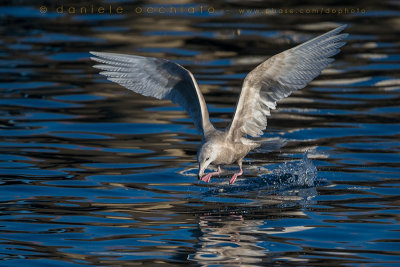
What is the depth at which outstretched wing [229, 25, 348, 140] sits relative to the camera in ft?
34.8

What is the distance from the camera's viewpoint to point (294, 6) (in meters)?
22.4

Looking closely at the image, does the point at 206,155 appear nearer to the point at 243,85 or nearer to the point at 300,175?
the point at 243,85

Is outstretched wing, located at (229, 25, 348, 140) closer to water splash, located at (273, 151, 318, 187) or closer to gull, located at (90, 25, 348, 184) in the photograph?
gull, located at (90, 25, 348, 184)

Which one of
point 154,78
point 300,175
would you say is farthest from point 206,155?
point 300,175

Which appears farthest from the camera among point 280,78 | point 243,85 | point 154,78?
point 154,78

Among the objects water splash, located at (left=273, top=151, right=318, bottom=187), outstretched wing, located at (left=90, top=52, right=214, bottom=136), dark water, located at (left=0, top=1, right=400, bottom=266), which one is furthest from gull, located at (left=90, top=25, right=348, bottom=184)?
water splash, located at (left=273, top=151, right=318, bottom=187)

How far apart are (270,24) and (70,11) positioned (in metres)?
5.52

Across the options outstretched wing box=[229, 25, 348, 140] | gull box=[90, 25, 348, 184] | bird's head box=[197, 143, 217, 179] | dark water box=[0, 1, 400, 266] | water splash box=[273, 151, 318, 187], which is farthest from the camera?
water splash box=[273, 151, 318, 187]

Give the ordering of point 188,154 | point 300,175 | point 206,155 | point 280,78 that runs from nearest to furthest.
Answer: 1. point 206,155
2. point 280,78
3. point 300,175
4. point 188,154

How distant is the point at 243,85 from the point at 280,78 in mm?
567

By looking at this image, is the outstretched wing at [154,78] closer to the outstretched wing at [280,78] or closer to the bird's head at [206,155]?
the outstretched wing at [280,78]

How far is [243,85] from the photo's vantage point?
10453 millimetres

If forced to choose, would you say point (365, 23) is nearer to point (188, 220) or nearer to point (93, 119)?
point (93, 119)

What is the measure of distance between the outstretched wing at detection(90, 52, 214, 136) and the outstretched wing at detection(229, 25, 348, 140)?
591 mm
